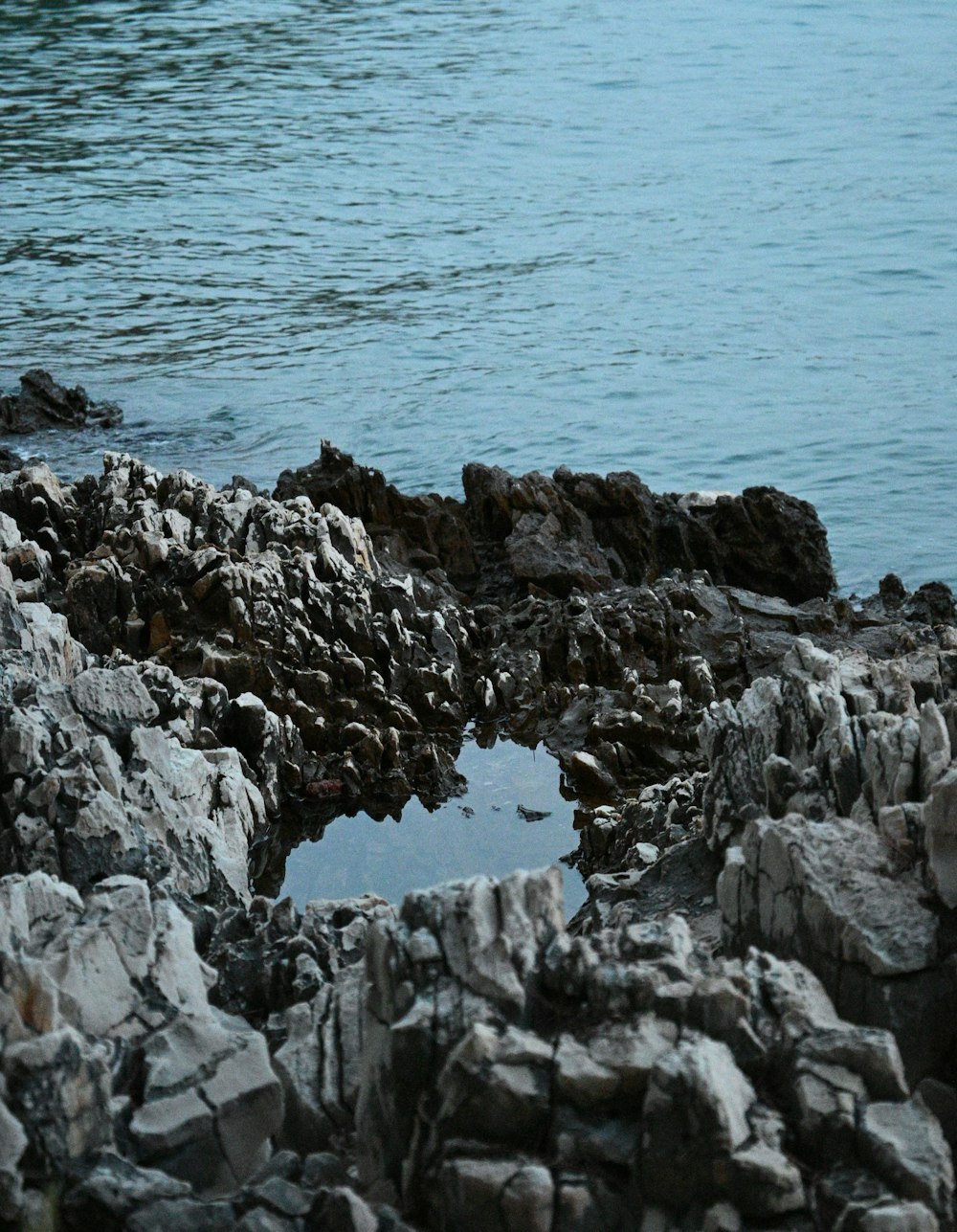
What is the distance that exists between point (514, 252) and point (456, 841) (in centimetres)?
1891

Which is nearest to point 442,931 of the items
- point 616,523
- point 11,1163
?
point 11,1163

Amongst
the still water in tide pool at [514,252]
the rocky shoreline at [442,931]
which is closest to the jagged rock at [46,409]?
the still water in tide pool at [514,252]

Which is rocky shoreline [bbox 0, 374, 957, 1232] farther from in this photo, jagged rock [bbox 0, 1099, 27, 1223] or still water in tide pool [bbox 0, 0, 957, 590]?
still water in tide pool [bbox 0, 0, 957, 590]

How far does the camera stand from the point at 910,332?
2139 centimetres

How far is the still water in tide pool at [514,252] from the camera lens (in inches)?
703

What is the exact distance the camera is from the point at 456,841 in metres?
8.45

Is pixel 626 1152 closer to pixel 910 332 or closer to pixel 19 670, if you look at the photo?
pixel 19 670

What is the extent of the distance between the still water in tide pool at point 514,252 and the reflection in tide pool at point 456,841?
5452mm

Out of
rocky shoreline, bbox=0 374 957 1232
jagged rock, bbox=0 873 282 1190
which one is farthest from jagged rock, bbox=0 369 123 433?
jagged rock, bbox=0 873 282 1190

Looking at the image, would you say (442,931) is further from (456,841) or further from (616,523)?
(616,523)

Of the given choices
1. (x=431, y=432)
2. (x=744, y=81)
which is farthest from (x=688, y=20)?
(x=431, y=432)

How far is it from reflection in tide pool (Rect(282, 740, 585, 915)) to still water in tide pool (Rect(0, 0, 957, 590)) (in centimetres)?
545

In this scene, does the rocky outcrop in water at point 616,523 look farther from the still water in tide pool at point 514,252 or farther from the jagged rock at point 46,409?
the jagged rock at point 46,409

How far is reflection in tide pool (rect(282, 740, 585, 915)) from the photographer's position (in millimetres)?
8023
